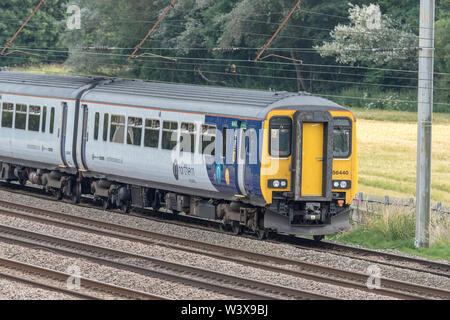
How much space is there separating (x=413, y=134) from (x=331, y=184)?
65.8 feet

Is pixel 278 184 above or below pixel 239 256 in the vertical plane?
above

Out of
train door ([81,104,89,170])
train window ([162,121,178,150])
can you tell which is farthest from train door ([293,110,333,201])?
train door ([81,104,89,170])

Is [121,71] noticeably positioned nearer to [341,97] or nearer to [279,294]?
[341,97]

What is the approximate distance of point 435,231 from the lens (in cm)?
2116

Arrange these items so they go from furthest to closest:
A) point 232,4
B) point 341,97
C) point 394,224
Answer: point 232,4 < point 341,97 < point 394,224

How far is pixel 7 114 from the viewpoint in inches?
1078

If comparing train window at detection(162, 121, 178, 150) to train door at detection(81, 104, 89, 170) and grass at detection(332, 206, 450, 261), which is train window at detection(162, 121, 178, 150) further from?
grass at detection(332, 206, 450, 261)

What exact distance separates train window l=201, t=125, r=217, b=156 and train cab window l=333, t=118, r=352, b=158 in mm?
2572

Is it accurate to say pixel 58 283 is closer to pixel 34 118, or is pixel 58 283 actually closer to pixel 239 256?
pixel 239 256

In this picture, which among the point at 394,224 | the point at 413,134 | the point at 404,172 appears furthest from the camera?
the point at 413,134

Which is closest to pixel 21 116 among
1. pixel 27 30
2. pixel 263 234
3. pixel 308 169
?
pixel 263 234

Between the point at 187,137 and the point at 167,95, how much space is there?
1644 mm

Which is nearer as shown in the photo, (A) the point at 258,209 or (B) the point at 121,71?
(A) the point at 258,209

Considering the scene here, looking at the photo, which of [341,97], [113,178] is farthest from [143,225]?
[341,97]
